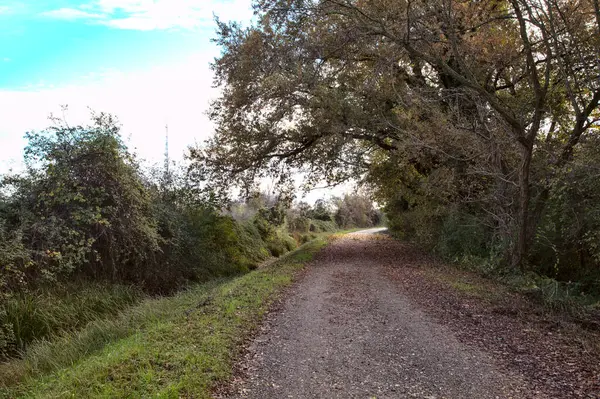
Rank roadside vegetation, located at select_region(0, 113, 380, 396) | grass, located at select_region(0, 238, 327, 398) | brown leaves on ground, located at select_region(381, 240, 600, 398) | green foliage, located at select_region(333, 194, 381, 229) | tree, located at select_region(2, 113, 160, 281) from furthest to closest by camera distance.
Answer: green foliage, located at select_region(333, 194, 381, 229)
tree, located at select_region(2, 113, 160, 281)
roadside vegetation, located at select_region(0, 113, 380, 396)
brown leaves on ground, located at select_region(381, 240, 600, 398)
grass, located at select_region(0, 238, 327, 398)

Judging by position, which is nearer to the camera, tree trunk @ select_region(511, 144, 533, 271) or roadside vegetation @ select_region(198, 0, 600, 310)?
roadside vegetation @ select_region(198, 0, 600, 310)

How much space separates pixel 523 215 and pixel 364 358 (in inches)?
305

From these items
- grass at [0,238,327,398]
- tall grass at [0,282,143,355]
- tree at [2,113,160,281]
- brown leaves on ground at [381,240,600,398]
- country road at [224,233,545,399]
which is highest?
tree at [2,113,160,281]

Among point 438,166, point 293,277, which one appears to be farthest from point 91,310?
point 438,166

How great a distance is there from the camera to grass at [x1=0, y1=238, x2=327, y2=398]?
475 centimetres

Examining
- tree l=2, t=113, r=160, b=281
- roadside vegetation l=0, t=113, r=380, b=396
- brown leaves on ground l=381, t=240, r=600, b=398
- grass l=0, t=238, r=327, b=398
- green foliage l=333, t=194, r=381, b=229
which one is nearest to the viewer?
grass l=0, t=238, r=327, b=398

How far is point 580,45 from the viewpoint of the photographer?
9898 mm

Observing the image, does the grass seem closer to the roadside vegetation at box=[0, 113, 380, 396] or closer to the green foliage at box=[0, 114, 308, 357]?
the roadside vegetation at box=[0, 113, 380, 396]

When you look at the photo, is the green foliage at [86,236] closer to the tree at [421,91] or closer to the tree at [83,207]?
the tree at [83,207]

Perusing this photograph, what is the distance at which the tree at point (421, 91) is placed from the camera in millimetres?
9680

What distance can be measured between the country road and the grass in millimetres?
416

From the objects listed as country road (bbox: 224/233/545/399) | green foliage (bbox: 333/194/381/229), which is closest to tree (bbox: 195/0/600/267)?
country road (bbox: 224/233/545/399)

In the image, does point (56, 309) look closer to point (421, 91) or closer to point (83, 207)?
point (83, 207)

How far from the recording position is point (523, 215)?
11289 millimetres
